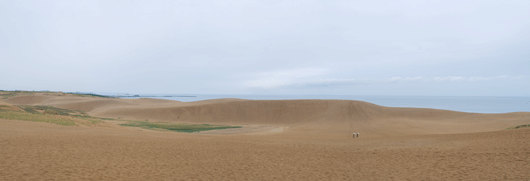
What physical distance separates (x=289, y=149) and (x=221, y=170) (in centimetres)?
509

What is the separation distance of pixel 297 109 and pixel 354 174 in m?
30.1

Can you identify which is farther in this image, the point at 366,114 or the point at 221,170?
the point at 366,114

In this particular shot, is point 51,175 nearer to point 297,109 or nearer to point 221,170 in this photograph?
point 221,170

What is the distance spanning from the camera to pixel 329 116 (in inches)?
1377

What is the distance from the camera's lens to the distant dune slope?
92.0ft

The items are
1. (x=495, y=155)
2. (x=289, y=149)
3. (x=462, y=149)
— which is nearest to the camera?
(x=495, y=155)

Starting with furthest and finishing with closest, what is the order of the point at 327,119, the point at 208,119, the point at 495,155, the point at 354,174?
the point at 208,119, the point at 327,119, the point at 495,155, the point at 354,174

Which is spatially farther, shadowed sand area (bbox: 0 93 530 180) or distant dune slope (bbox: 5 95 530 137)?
distant dune slope (bbox: 5 95 530 137)

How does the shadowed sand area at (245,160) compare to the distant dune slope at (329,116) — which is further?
the distant dune slope at (329,116)

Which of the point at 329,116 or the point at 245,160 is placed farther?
the point at 329,116

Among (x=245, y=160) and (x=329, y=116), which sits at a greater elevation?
(x=329, y=116)

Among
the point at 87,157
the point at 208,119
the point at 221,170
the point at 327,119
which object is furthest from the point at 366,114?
the point at 87,157

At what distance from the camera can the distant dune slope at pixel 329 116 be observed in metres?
28.0

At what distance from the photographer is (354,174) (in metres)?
9.15
